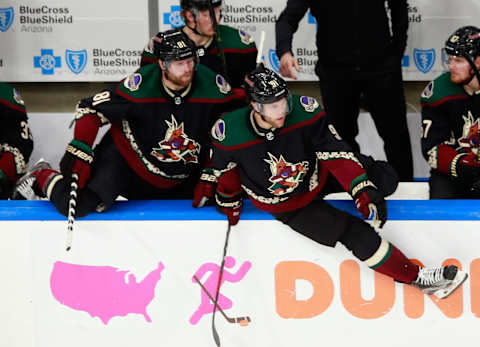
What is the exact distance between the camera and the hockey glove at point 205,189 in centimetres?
217

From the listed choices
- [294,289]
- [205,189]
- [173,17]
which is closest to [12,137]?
[205,189]

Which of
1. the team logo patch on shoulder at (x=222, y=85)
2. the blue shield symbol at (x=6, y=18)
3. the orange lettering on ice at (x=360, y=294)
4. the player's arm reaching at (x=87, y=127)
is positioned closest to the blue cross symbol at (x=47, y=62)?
the blue shield symbol at (x=6, y=18)

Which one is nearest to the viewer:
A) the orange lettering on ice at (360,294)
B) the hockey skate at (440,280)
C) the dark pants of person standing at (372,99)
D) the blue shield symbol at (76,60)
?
the hockey skate at (440,280)

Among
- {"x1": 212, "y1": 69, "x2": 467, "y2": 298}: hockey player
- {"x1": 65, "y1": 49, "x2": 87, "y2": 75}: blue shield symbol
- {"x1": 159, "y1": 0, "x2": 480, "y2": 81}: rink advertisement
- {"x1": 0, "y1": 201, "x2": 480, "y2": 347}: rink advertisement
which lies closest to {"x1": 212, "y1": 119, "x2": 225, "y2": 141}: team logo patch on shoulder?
{"x1": 212, "y1": 69, "x2": 467, "y2": 298}: hockey player

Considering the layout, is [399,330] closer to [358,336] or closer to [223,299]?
[358,336]

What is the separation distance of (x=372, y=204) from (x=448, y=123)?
692mm

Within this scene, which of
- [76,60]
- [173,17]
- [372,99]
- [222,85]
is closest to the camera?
[222,85]

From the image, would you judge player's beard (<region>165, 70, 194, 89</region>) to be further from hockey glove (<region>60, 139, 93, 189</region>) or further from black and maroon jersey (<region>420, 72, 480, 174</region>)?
black and maroon jersey (<region>420, 72, 480, 174</region>)

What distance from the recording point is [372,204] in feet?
6.46

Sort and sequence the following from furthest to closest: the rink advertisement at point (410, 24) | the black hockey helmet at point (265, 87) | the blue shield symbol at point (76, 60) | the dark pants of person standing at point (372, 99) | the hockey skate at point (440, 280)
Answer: the blue shield symbol at point (76, 60), the rink advertisement at point (410, 24), the dark pants of person standing at point (372, 99), the hockey skate at point (440, 280), the black hockey helmet at point (265, 87)

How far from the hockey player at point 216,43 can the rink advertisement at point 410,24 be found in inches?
39.2

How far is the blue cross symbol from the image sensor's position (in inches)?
142

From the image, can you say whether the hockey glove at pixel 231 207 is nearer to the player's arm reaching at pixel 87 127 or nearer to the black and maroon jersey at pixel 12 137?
the player's arm reaching at pixel 87 127

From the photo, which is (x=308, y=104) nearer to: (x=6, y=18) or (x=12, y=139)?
(x=12, y=139)
